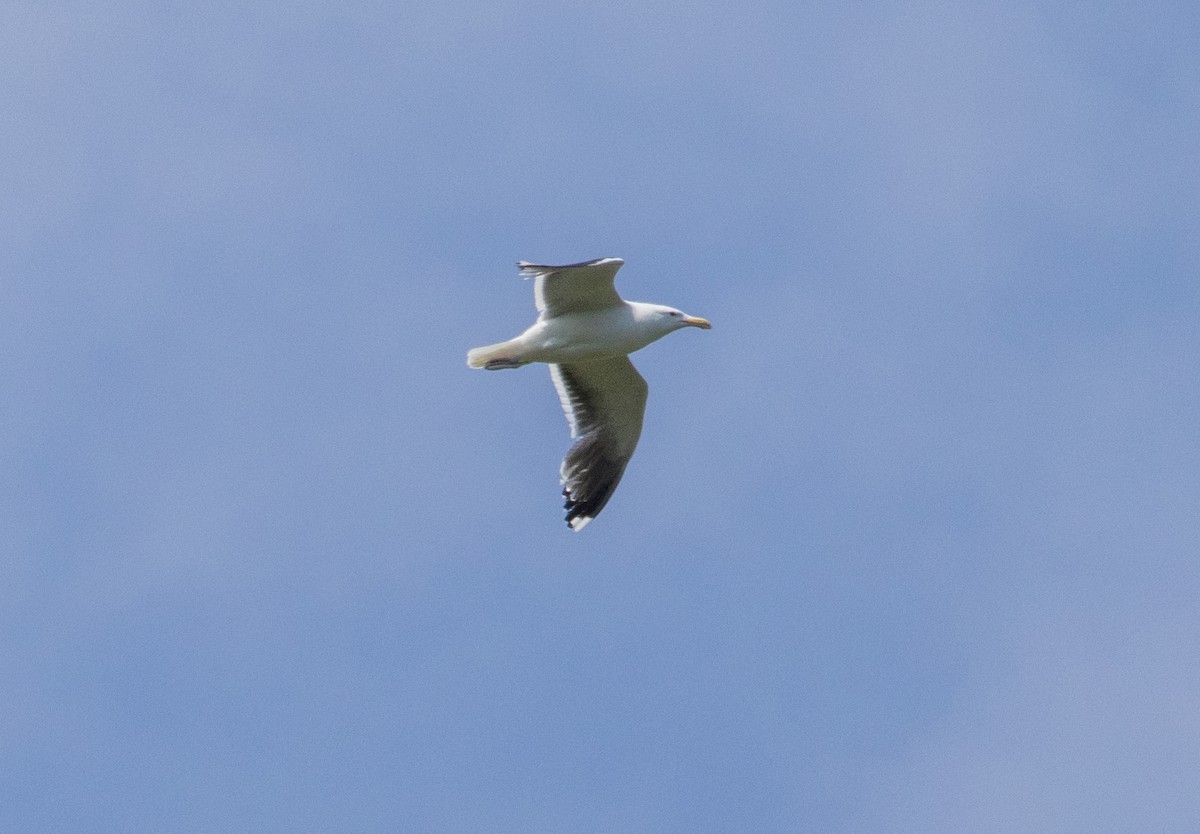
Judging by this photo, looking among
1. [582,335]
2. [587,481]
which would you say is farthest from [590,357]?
[587,481]

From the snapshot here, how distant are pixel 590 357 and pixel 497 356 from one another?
0.83 m

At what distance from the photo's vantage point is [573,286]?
16.7 metres

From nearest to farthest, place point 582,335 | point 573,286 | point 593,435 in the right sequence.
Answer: point 573,286 → point 582,335 → point 593,435

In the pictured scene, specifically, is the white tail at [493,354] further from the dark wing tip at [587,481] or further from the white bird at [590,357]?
the dark wing tip at [587,481]

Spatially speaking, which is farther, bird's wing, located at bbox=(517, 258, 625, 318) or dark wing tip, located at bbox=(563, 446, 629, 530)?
dark wing tip, located at bbox=(563, 446, 629, 530)

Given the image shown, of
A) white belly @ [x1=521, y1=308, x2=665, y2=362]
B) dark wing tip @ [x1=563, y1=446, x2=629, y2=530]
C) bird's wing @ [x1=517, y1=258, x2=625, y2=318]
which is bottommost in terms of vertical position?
dark wing tip @ [x1=563, y1=446, x2=629, y2=530]

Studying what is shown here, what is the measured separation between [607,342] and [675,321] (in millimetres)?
706

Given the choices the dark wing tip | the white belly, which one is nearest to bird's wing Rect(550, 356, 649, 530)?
the dark wing tip

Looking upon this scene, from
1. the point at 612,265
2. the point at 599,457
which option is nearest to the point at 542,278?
the point at 612,265

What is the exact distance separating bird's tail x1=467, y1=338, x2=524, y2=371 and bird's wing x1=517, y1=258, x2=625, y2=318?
1.34 ft

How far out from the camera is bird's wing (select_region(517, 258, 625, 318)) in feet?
53.4

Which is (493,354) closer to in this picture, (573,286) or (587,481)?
(573,286)

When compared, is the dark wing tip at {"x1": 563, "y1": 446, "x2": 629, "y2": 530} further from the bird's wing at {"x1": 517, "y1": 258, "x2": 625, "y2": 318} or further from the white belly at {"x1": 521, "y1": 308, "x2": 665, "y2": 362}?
the bird's wing at {"x1": 517, "y1": 258, "x2": 625, "y2": 318}

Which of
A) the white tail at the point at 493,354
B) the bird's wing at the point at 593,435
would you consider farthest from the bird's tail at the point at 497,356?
the bird's wing at the point at 593,435
